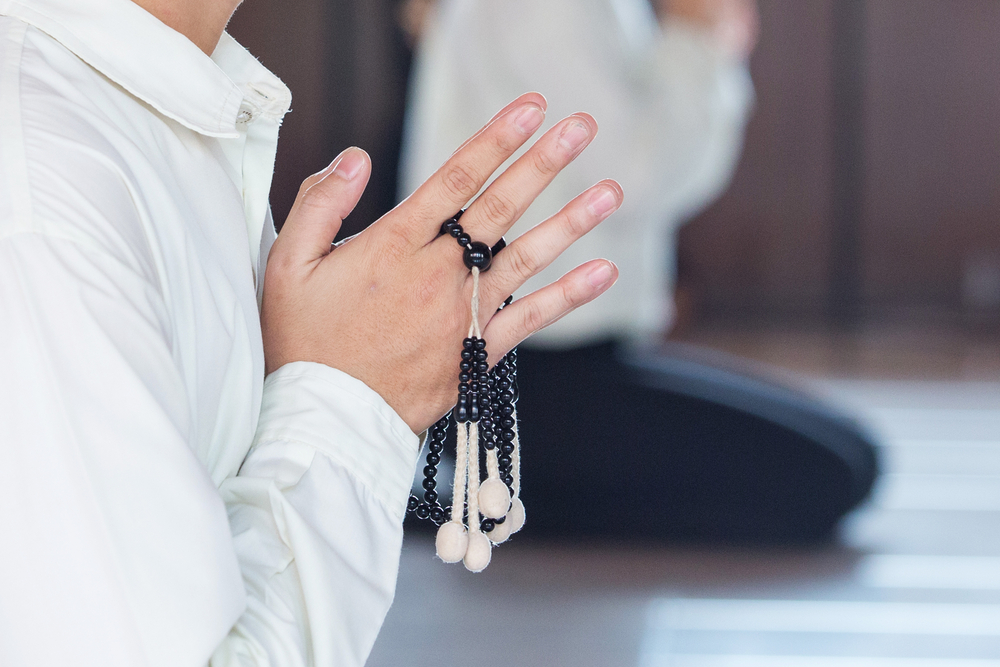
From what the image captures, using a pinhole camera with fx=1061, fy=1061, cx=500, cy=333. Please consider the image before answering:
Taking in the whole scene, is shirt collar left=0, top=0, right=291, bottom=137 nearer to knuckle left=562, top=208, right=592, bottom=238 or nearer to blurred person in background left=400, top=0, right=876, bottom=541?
knuckle left=562, top=208, right=592, bottom=238

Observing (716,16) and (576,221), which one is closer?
(576,221)

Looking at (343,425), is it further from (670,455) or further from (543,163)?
(670,455)

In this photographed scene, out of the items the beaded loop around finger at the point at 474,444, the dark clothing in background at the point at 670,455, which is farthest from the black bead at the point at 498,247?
the dark clothing in background at the point at 670,455

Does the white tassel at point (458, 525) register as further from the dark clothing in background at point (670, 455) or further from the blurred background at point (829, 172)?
the blurred background at point (829, 172)

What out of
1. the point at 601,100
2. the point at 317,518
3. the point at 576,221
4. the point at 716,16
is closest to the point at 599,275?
the point at 576,221

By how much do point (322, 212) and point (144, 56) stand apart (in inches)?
5.9

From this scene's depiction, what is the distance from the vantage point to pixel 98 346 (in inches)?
18.9


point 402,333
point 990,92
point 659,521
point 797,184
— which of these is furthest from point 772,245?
point 402,333

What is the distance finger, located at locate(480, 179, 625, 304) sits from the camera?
72 centimetres

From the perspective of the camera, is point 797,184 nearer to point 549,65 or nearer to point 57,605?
point 549,65

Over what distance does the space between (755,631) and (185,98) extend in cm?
154

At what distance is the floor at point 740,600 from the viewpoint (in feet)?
5.82

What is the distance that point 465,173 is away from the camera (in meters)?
0.68

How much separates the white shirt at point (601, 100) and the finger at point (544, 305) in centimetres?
135
